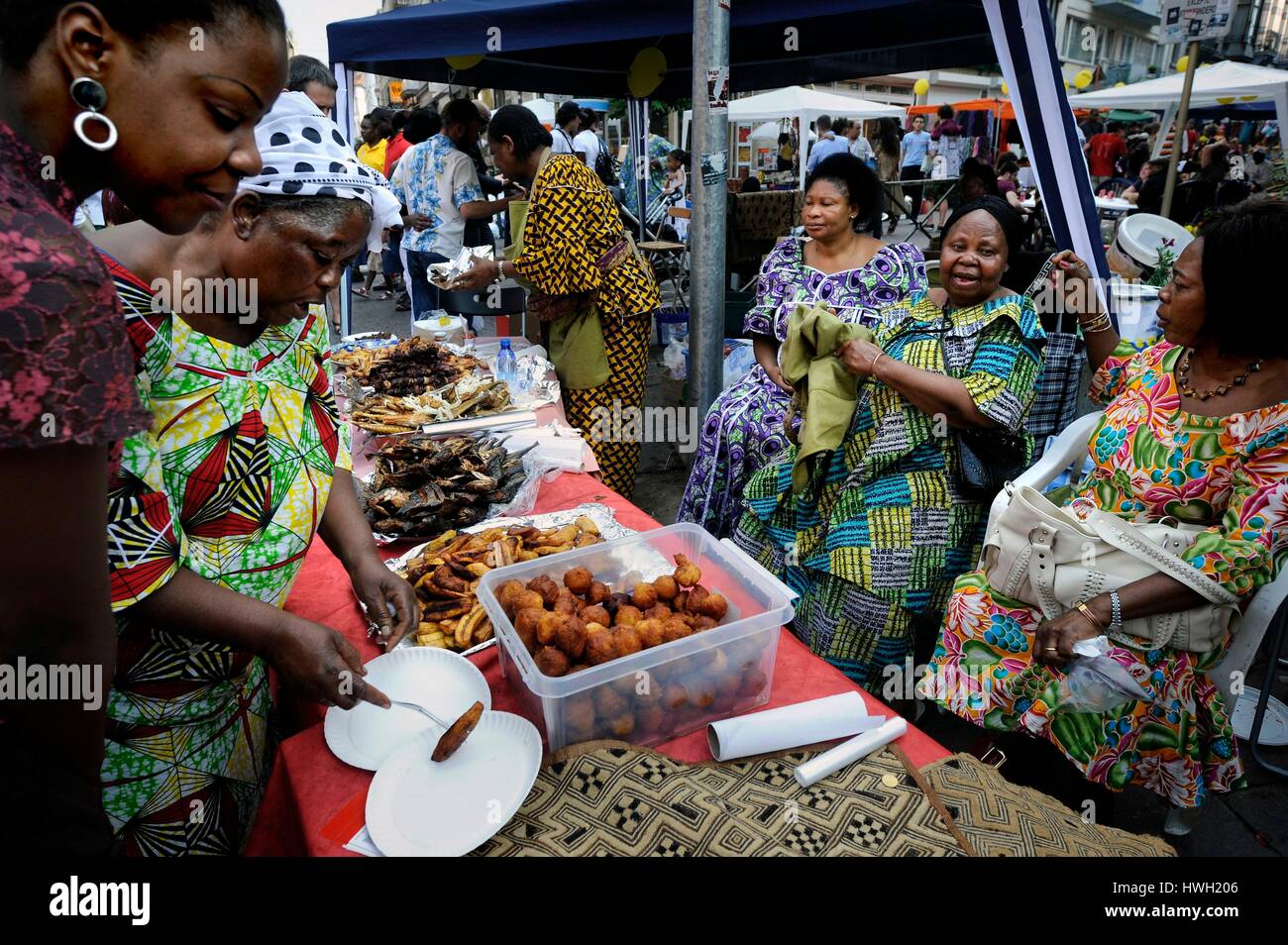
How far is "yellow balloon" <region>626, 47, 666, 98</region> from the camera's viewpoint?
21.7 ft

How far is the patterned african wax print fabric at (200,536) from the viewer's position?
4.18ft

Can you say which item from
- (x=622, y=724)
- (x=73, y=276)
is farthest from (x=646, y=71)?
(x=73, y=276)

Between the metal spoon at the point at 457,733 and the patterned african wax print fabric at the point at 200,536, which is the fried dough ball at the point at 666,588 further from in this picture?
the patterned african wax print fabric at the point at 200,536

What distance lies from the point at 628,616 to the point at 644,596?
0.09 m

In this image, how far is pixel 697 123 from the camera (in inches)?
161

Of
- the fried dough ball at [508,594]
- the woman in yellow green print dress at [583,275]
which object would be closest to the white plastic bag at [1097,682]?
the fried dough ball at [508,594]

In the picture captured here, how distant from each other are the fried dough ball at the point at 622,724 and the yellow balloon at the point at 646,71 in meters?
6.57

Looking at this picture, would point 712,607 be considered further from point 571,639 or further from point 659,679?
point 571,639

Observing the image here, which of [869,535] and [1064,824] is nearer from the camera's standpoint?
[1064,824]

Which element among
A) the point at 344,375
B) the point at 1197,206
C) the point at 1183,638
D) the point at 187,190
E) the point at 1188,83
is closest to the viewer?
the point at 187,190

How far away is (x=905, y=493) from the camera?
9.18ft
